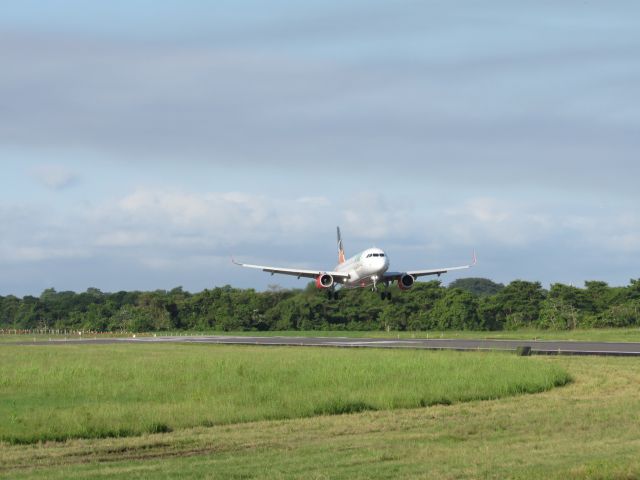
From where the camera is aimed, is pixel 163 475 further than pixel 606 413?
No

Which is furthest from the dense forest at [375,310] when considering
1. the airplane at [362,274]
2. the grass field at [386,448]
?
the grass field at [386,448]

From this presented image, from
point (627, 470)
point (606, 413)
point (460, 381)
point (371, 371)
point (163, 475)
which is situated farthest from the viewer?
point (371, 371)

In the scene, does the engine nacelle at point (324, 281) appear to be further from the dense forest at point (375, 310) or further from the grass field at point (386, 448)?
the grass field at point (386, 448)

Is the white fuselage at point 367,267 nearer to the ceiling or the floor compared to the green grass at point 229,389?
nearer to the ceiling

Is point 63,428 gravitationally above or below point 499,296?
below

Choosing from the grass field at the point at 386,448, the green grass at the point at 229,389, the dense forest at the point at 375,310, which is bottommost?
the grass field at the point at 386,448

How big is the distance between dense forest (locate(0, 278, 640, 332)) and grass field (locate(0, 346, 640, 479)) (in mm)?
70765

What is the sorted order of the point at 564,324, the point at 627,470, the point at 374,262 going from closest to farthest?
the point at 627,470
the point at 374,262
the point at 564,324

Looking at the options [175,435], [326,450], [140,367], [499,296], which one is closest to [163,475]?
[326,450]

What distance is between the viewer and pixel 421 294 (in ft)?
406

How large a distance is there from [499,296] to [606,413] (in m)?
97.1

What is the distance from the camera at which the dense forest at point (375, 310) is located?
113m

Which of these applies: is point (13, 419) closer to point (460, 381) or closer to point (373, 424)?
point (373, 424)

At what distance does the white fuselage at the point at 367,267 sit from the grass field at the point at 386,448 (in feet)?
168
